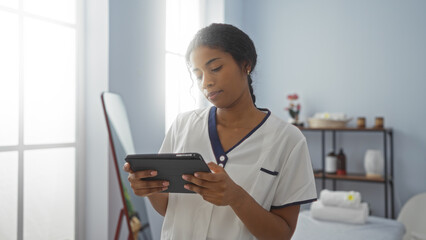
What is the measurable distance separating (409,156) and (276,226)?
8.55 ft

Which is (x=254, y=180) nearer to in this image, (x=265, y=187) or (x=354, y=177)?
(x=265, y=187)

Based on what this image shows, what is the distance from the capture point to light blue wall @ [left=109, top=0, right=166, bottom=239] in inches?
75.1

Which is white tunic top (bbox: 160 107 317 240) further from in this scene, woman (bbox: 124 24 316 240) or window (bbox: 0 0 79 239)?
window (bbox: 0 0 79 239)

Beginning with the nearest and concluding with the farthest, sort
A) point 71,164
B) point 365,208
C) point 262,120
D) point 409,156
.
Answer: point 262,120 → point 71,164 → point 365,208 → point 409,156

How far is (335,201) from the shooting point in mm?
2434

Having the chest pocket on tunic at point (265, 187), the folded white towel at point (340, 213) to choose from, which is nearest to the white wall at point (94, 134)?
the chest pocket on tunic at point (265, 187)

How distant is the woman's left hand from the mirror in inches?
33.8

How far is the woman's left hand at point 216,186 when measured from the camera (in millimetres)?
782

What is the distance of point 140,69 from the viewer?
7.01 ft

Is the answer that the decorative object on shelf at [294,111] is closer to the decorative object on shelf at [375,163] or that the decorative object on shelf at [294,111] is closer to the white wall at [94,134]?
the decorative object on shelf at [375,163]

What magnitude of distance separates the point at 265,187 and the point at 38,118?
129 centimetres

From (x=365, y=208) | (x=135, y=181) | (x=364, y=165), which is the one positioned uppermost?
(x=135, y=181)

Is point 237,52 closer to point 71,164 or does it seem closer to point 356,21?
point 71,164

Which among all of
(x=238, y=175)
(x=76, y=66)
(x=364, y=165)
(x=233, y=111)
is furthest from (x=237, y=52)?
(x=364, y=165)
